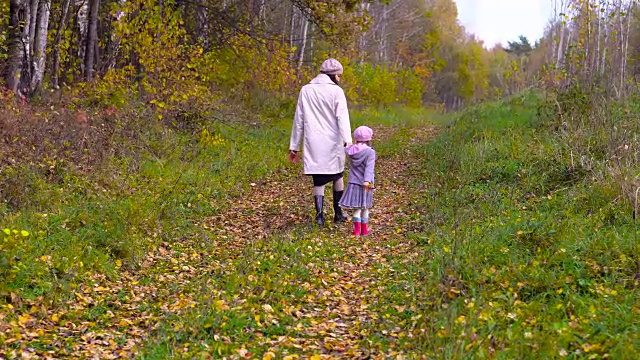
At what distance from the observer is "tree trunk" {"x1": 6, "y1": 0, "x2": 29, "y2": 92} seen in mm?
10664

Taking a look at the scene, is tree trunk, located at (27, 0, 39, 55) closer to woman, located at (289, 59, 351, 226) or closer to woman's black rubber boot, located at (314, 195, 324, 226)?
woman, located at (289, 59, 351, 226)

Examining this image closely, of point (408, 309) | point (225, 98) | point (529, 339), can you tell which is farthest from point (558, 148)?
point (225, 98)

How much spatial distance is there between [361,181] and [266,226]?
1383 mm

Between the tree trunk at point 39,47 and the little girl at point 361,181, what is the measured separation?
Answer: 627 centimetres

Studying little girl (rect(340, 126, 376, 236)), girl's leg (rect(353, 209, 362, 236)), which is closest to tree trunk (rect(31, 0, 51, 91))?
little girl (rect(340, 126, 376, 236))

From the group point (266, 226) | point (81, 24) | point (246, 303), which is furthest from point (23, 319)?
point (81, 24)

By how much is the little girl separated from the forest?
0.29m

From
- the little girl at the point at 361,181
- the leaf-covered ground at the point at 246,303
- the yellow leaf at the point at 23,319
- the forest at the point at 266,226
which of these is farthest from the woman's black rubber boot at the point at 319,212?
the yellow leaf at the point at 23,319

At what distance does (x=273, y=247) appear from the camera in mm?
7289

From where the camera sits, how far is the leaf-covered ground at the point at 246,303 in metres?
4.76

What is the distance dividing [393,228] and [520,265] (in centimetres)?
300

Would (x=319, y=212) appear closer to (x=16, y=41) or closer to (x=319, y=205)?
(x=319, y=205)

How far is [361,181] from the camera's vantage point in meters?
8.22

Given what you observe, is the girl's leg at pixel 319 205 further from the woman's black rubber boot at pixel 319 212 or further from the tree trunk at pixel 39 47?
the tree trunk at pixel 39 47
